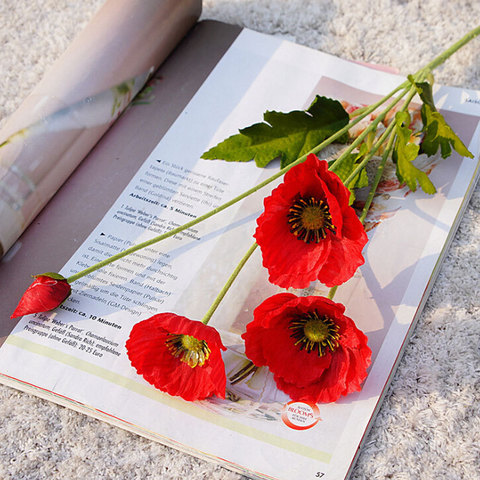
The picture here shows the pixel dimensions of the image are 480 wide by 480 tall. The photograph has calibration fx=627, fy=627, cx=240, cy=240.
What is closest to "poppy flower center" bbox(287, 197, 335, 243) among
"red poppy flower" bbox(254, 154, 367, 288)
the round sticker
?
"red poppy flower" bbox(254, 154, 367, 288)

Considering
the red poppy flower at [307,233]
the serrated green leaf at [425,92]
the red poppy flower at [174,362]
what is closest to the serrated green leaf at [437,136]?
the serrated green leaf at [425,92]

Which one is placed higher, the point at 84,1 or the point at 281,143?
the point at 84,1

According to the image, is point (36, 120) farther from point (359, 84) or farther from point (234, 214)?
point (359, 84)

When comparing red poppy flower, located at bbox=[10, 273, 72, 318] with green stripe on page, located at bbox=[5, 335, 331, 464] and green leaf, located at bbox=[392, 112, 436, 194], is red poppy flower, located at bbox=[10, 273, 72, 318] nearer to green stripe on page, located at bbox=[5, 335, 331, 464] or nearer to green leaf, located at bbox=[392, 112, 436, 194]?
green stripe on page, located at bbox=[5, 335, 331, 464]

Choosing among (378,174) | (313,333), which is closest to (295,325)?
(313,333)

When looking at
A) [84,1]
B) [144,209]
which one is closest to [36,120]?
[144,209]

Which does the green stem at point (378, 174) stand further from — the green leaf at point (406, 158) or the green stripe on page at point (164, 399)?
the green stripe on page at point (164, 399)

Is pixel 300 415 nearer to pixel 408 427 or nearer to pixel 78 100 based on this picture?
pixel 408 427

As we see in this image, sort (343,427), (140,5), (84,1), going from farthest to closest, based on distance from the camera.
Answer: (84,1) < (140,5) < (343,427)
